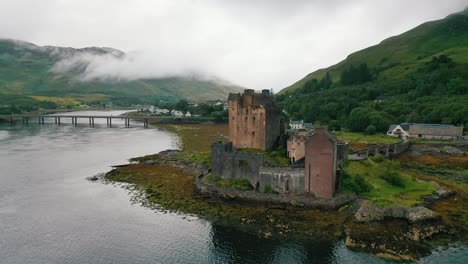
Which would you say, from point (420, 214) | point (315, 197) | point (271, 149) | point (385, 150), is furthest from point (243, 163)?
point (385, 150)

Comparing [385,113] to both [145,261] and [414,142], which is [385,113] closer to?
[414,142]

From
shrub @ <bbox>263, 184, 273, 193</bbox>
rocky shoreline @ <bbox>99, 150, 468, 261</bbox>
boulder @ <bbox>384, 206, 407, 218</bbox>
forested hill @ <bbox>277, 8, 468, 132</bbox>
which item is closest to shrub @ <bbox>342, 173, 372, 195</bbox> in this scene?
rocky shoreline @ <bbox>99, 150, 468, 261</bbox>

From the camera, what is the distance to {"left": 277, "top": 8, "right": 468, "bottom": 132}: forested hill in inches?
3693

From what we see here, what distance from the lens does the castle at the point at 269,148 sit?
3859 centimetres

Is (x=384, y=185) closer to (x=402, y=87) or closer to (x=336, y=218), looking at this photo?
(x=336, y=218)

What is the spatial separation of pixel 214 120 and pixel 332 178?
110 m

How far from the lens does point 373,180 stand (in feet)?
149

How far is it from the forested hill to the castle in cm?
4972

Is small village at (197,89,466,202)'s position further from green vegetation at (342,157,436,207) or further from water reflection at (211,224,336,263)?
water reflection at (211,224,336,263)

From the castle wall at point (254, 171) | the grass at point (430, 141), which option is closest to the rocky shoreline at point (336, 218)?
the castle wall at point (254, 171)

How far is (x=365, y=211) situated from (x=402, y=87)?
10283 cm

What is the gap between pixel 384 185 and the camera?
4419 centimetres

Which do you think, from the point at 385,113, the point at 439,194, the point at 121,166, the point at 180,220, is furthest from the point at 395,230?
the point at 385,113

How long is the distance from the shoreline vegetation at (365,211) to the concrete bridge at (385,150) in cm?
628
